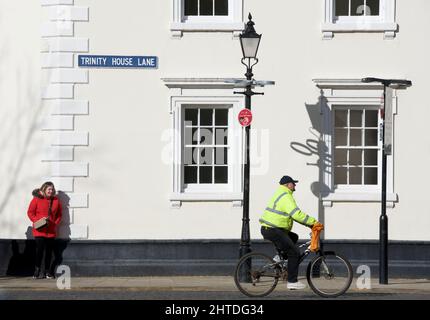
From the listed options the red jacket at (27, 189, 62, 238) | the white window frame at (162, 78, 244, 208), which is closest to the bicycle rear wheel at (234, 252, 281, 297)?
the white window frame at (162, 78, 244, 208)

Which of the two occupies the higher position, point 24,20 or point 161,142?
point 24,20

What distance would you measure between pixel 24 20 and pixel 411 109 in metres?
7.40

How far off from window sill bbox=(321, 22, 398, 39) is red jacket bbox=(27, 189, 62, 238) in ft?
19.4

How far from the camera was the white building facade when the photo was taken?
2167cm

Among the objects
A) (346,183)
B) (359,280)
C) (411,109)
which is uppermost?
(411,109)

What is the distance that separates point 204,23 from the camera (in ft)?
71.7

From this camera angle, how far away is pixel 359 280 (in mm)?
21062

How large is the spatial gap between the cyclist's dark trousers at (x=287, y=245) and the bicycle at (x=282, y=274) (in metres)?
0.12

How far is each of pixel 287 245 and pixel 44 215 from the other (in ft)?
16.7

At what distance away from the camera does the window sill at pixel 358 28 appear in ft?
71.6

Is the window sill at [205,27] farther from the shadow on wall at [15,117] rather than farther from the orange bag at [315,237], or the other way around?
the orange bag at [315,237]

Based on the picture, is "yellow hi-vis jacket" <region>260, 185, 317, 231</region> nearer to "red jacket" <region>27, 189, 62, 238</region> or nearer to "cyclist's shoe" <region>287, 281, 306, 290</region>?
"cyclist's shoe" <region>287, 281, 306, 290</region>

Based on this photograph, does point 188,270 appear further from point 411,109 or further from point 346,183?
point 411,109

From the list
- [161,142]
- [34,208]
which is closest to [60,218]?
[34,208]
